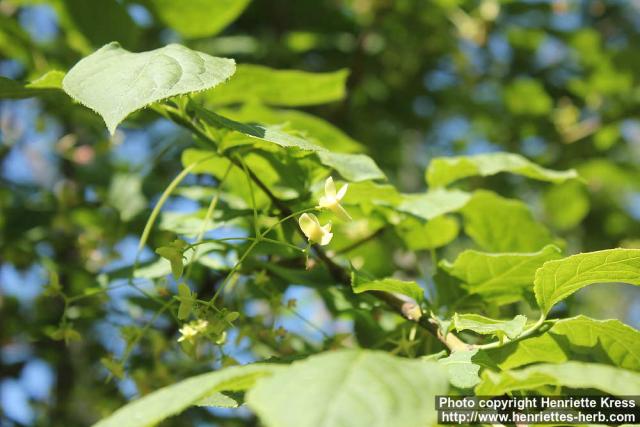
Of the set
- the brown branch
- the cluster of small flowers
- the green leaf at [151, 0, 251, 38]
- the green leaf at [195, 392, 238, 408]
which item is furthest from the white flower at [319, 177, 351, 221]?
the green leaf at [151, 0, 251, 38]

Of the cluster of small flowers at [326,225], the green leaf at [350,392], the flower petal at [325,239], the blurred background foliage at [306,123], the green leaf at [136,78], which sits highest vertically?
the green leaf at [136,78]

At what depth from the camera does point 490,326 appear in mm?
707

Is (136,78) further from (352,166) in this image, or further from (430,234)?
(430,234)

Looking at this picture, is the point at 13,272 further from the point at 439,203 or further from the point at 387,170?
the point at 439,203

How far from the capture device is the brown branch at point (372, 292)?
0.79 meters

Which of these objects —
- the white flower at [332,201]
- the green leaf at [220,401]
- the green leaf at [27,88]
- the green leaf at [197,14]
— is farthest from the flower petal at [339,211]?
the green leaf at [197,14]

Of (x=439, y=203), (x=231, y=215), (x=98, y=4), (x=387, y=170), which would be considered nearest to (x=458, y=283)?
(x=439, y=203)

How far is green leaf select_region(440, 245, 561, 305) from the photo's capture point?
88cm

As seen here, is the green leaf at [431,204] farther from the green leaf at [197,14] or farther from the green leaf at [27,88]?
the green leaf at [197,14]

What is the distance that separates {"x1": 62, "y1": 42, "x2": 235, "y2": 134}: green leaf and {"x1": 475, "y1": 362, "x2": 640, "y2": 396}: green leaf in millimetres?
392

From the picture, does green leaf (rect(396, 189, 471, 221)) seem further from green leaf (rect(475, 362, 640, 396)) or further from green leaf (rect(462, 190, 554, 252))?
green leaf (rect(475, 362, 640, 396))

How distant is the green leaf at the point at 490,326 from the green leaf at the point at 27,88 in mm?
528

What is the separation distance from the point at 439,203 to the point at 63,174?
1395 millimetres

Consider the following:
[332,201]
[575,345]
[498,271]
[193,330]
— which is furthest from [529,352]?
[193,330]
